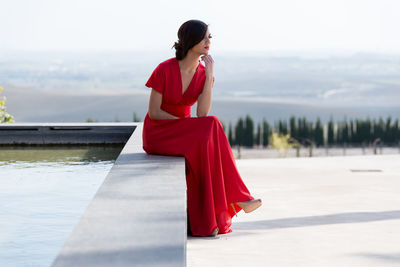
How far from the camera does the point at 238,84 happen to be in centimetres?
13025

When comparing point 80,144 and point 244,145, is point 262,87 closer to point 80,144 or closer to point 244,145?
point 244,145

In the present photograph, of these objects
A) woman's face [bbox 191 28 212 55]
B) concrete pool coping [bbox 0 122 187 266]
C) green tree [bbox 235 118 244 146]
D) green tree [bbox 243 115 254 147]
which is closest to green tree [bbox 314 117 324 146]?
green tree [bbox 243 115 254 147]

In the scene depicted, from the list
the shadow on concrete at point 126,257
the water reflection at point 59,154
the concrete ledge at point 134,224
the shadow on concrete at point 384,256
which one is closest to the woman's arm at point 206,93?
the concrete ledge at point 134,224

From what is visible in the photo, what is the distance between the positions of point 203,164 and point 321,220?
1.53 metres

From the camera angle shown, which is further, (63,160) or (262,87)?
(262,87)

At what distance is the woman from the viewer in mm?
3857

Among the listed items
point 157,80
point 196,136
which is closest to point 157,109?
point 157,80

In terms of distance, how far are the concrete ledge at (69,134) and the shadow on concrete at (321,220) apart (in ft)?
12.5

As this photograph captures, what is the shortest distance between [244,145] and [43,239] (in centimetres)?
5227

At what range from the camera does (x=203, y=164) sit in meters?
3.86

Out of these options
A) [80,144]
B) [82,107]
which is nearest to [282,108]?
[82,107]

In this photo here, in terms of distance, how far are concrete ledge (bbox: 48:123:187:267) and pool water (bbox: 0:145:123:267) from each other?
0.52 metres

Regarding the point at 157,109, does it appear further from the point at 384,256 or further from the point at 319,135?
the point at 319,135

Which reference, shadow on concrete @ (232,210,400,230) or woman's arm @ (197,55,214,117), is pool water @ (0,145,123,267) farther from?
shadow on concrete @ (232,210,400,230)
